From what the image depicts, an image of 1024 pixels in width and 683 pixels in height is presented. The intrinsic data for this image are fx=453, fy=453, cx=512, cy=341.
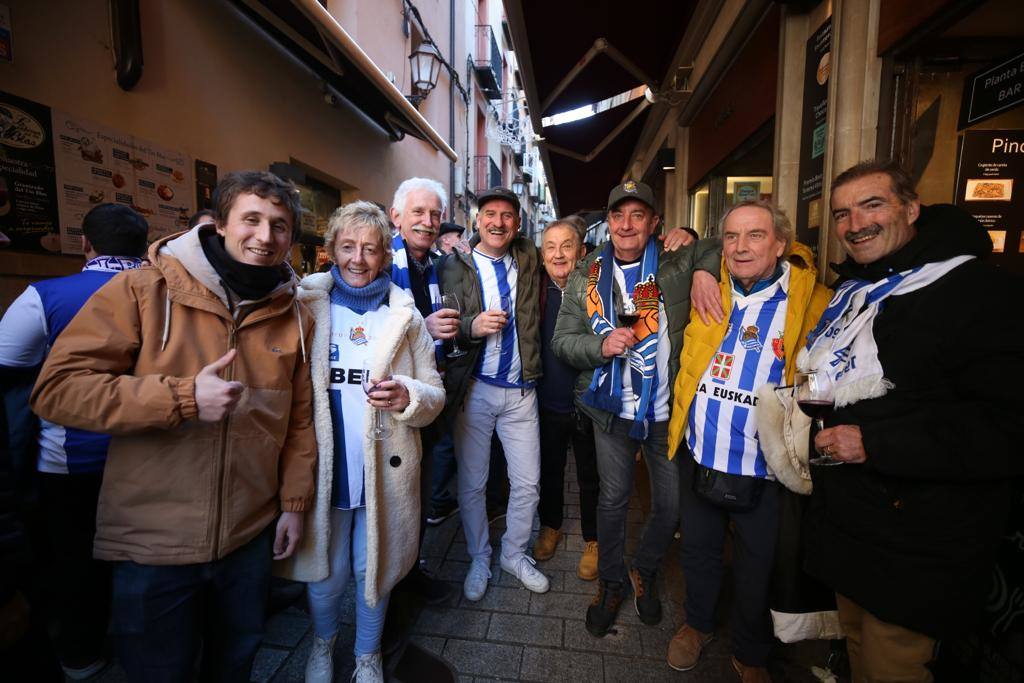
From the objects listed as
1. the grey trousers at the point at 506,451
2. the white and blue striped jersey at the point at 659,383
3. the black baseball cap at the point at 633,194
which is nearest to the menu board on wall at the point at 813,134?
the black baseball cap at the point at 633,194

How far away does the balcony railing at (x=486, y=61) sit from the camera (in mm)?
14188

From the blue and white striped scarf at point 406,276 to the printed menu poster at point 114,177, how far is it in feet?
6.85

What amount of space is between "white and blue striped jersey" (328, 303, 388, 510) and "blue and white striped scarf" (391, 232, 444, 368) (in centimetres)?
53

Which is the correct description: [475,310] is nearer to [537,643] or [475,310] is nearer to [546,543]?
[546,543]

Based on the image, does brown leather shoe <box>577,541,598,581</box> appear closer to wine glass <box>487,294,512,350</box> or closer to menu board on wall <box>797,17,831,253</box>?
wine glass <box>487,294,512,350</box>

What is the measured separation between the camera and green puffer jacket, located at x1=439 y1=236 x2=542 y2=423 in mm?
2654

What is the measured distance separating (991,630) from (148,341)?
10.3 feet

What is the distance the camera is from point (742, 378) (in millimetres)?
1997

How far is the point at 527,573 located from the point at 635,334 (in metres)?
1.64

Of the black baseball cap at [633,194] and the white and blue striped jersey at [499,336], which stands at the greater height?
the black baseball cap at [633,194]

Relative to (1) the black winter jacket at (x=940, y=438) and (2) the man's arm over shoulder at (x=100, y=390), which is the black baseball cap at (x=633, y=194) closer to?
(1) the black winter jacket at (x=940, y=438)

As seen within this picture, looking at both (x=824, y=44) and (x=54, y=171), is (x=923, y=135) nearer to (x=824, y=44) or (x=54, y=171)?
(x=824, y=44)

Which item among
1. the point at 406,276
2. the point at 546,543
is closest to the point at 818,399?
the point at 406,276

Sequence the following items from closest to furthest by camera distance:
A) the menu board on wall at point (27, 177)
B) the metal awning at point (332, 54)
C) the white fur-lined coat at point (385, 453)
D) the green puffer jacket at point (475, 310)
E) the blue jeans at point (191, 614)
Result: 1. the blue jeans at point (191, 614)
2. the white fur-lined coat at point (385, 453)
3. the menu board on wall at point (27, 177)
4. the green puffer jacket at point (475, 310)
5. the metal awning at point (332, 54)
